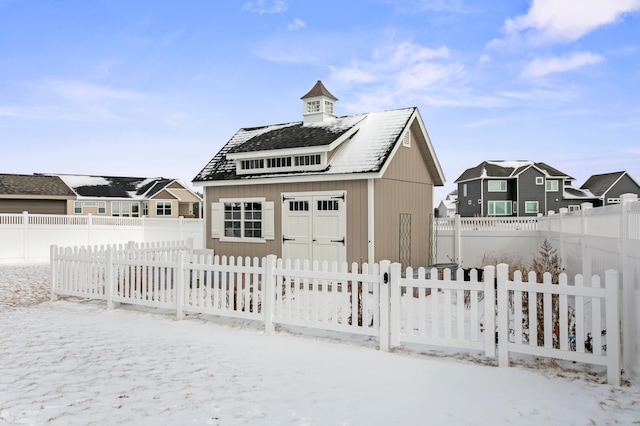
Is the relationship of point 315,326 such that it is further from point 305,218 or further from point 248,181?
point 248,181

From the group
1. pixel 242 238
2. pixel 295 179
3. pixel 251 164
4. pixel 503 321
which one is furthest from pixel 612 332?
pixel 251 164

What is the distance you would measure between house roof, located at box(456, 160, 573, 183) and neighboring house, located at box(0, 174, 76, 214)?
113 feet

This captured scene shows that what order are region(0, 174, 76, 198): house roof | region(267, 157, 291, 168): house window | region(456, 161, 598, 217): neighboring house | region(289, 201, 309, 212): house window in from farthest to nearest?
region(456, 161, 598, 217): neighboring house → region(0, 174, 76, 198): house roof → region(267, 157, 291, 168): house window → region(289, 201, 309, 212): house window

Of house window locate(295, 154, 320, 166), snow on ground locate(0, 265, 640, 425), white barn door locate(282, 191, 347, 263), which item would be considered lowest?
snow on ground locate(0, 265, 640, 425)

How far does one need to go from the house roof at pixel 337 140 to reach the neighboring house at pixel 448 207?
49.5 meters

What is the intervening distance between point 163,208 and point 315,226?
34713 mm

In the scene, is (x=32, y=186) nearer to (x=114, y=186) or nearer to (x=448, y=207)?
(x=114, y=186)

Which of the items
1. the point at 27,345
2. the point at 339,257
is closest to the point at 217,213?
the point at 339,257

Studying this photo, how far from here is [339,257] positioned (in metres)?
13.9

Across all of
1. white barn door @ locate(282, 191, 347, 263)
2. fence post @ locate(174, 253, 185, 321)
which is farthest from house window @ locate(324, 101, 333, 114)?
fence post @ locate(174, 253, 185, 321)

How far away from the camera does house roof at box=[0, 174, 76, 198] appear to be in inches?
1375

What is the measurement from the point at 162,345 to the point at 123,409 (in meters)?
2.57

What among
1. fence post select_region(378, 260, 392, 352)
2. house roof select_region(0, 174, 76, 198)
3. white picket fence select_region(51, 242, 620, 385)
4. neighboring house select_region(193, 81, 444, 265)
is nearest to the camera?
white picket fence select_region(51, 242, 620, 385)

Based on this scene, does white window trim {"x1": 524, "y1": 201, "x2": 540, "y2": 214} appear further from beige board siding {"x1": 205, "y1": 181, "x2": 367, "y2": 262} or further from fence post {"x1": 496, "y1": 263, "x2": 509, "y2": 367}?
fence post {"x1": 496, "y1": 263, "x2": 509, "y2": 367}
